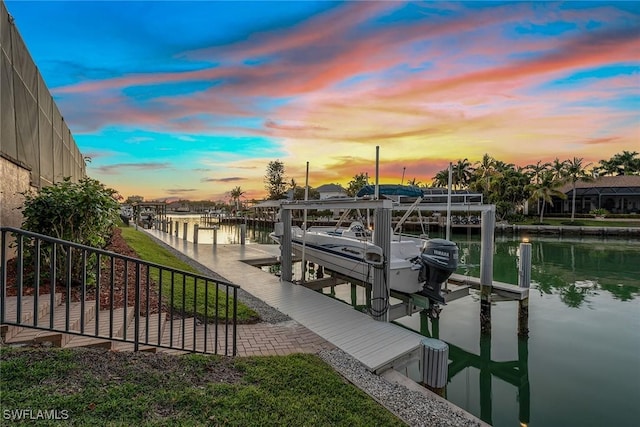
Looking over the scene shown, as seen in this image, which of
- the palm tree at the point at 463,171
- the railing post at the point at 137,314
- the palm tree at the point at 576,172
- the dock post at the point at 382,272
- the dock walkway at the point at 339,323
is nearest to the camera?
the railing post at the point at 137,314

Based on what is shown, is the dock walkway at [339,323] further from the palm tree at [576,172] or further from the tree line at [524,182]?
the palm tree at [576,172]

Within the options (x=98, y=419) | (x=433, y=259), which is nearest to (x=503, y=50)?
(x=433, y=259)

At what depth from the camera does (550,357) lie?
272 inches

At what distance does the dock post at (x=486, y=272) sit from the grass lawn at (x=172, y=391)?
5.69 meters

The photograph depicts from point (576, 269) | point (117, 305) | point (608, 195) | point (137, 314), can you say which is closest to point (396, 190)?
point (117, 305)

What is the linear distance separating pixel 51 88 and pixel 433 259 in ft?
40.3

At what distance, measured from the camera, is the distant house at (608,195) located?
4316 centimetres

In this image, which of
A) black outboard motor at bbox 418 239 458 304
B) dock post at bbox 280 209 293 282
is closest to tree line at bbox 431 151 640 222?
dock post at bbox 280 209 293 282

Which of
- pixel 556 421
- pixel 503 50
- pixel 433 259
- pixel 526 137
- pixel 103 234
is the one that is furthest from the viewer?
pixel 526 137

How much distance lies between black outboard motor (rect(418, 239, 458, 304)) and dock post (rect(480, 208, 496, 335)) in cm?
170

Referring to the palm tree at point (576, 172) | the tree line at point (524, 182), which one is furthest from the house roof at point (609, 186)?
the palm tree at point (576, 172)

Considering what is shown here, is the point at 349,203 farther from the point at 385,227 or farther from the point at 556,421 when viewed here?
the point at 556,421

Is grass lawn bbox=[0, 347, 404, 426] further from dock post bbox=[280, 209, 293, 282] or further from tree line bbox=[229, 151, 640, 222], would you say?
tree line bbox=[229, 151, 640, 222]

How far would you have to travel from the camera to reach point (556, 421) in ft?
16.1
